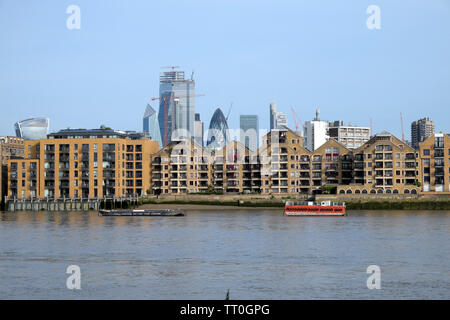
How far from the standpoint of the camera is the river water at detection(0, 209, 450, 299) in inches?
1945

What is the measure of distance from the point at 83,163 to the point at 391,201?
3081 inches

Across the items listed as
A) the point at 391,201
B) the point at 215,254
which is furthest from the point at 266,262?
the point at 391,201

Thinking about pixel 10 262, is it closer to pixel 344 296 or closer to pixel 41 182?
pixel 344 296

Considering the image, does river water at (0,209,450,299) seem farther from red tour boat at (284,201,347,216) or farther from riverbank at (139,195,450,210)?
riverbank at (139,195,450,210)

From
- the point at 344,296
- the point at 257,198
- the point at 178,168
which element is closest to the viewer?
the point at 344,296

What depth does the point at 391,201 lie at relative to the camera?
164 metres

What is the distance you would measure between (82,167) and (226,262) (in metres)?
126

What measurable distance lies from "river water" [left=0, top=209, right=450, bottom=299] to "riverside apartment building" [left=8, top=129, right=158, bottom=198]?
269ft

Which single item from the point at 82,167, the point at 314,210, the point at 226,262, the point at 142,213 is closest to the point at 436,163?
the point at 314,210

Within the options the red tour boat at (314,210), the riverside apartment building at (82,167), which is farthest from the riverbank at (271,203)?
the red tour boat at (314,210)

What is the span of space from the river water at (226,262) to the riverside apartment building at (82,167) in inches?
3234

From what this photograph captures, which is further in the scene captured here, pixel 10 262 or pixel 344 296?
pixel 10 262

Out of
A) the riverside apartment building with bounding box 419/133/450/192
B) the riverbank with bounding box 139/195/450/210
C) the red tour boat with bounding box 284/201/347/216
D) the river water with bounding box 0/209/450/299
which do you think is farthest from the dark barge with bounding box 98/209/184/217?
the riverside apartment building with bounding box 419/133/450/192

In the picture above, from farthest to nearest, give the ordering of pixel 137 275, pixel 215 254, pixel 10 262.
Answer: pixel 215 254 < pixel 10 262 < pixel 137 275
